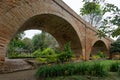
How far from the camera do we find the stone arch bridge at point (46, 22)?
5785 millimetres

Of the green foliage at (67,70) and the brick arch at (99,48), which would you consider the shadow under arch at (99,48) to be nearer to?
the brick arch at (99,48)

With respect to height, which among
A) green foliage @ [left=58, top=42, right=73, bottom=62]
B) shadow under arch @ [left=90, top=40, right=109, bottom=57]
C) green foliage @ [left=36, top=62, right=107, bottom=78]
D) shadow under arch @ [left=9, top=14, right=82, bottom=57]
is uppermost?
shadow under arch @ [left=9, top=14, right=82, bottom=57]

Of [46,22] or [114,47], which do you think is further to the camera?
[114,47]

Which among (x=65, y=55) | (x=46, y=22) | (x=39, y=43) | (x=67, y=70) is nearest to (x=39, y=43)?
(x=39, y=43)

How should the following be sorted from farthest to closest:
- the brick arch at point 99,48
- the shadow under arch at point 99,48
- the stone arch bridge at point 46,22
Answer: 1. the shadow under arch at point 99,48
2. the brick arch at point 99,48
3. the stone arch bridge at point 46,22

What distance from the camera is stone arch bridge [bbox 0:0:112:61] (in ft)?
19.0

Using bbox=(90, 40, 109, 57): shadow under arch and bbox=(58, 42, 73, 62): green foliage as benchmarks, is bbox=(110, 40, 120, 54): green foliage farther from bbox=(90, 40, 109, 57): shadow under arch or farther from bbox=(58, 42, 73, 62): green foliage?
bbox=(58, 42, 73, 62): green foliage

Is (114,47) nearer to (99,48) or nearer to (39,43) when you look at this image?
(99,48)

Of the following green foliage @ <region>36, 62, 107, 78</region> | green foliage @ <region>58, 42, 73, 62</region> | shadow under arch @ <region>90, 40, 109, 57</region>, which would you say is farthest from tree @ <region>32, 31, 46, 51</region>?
green foliage @ <region>36, 62, 107, 78</region>

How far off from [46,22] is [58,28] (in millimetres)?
1653

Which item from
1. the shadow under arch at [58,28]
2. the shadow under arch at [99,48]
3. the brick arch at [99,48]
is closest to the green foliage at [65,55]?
the shadow under arch at [58,28]

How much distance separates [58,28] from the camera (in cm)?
1209

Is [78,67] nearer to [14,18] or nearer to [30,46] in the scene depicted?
[14,18]

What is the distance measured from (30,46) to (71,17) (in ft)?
66.9
